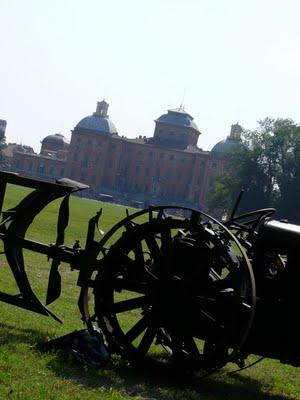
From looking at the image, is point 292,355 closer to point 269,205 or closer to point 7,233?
point 7,233

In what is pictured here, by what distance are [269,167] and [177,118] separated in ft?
248

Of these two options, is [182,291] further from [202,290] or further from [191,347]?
[191,347]

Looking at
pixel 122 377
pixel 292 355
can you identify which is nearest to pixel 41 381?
pixel 122 377

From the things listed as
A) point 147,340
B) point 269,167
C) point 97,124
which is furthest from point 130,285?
point 97,124

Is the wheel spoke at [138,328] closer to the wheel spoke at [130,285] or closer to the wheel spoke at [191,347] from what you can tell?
the wheel spoke at [130,285]

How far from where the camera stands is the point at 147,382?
804 cm

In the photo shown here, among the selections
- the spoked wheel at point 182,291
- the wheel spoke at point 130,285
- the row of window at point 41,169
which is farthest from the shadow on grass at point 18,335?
the row of window at point 41,169

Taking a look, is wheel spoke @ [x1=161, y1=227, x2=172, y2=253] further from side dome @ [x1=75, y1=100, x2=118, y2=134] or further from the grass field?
side dome @ [x1=75, y1=100, x2=118, y2=134]

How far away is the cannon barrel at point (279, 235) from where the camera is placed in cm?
788

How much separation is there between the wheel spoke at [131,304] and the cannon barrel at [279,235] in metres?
1.38

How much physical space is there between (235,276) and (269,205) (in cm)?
7365

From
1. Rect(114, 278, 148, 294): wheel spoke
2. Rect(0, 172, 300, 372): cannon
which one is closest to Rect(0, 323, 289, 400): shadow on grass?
Rect(0, 172, 300, 372): cannon

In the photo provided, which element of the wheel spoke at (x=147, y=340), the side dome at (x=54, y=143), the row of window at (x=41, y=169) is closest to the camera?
the wheel spoke at (x=147, y=340)

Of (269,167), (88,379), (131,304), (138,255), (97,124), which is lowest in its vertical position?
(88,379)
